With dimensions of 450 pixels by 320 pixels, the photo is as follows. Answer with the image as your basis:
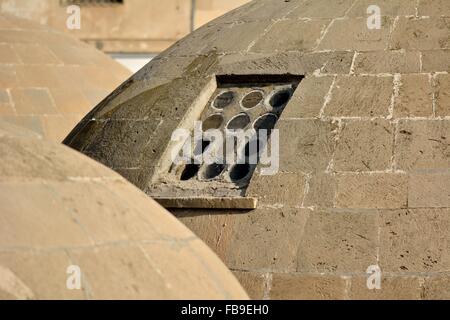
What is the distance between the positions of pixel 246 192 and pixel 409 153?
3.17ft

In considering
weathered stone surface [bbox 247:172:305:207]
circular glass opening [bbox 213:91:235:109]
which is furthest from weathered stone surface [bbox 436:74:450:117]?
circular glass opening [bbox 213:91:235:109]

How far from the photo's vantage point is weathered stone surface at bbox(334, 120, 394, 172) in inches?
367

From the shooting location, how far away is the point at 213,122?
1016 cm

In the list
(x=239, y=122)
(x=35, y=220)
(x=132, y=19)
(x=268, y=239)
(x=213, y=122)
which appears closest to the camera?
(x=35, y=220)

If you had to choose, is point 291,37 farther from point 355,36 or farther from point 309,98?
point 309,98

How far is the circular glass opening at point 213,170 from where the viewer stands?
32.2ft

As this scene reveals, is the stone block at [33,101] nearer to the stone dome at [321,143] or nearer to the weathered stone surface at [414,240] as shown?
the stone dome at [321,143]

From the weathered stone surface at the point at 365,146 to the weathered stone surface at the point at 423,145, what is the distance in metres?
0.07

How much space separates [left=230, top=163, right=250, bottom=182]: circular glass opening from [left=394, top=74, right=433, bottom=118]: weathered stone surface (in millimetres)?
936

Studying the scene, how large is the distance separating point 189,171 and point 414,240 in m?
1.65

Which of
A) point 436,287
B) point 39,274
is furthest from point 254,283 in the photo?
point 39,274

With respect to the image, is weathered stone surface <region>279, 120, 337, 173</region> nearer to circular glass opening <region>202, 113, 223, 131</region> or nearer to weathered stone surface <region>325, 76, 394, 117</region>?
weathered stone surface <region>325, 76, 394, 117</region>
